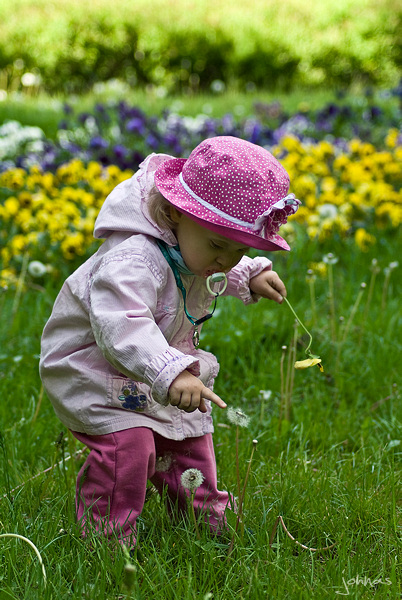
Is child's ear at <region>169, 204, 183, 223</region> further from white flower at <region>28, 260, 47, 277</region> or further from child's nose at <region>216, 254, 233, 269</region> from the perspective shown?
white flower at <region>28, 260, 47, 277</region>

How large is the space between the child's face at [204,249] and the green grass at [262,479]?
65 centimetres

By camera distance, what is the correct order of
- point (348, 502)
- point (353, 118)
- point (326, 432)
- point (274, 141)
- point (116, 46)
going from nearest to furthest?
point (348, 502)
point (326, 432)
point (274, 141)
point (353, 118)
point (116, 46)

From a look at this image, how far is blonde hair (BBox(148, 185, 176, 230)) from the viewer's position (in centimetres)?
185

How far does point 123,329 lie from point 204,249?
306 millimetres

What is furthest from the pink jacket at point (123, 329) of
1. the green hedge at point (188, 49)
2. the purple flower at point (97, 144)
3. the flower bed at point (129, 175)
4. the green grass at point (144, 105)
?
the green hedge at point (188, 49)

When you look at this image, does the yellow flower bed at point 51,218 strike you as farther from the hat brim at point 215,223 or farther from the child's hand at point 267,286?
the hat brim at point 215,223

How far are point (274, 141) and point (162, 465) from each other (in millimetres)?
4260

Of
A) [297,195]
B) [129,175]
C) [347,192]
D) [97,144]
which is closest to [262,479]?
[297,195]

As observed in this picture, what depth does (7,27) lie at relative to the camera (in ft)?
41.8

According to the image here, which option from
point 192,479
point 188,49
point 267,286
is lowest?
point 188,49

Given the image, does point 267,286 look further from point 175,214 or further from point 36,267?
point 36,267

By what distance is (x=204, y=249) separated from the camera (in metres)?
1.79

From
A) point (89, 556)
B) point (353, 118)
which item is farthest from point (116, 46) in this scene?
point (89, 556)

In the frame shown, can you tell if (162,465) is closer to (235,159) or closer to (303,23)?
(235,159)
